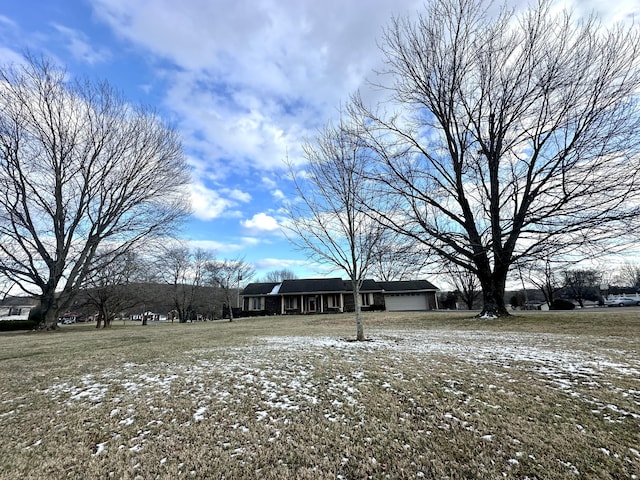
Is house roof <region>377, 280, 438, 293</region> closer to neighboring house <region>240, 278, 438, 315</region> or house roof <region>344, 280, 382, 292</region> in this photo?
neighboring house <region>240, 278, 438, 315</region>

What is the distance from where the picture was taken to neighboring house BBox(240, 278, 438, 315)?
3278 cm

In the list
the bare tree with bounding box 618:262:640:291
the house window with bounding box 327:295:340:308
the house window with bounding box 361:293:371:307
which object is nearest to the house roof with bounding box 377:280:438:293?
the house window with bounding box 361:293:371:307

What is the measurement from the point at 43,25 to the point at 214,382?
12.5 meters

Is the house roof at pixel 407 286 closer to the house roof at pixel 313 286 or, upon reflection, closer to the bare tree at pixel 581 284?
the house roof at pixel 313 286

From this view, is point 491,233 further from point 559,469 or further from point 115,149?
point 115,149

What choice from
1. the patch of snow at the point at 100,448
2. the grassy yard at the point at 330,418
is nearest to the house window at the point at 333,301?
the grassy yard at the point at 330,418

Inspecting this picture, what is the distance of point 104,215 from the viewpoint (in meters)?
18.7

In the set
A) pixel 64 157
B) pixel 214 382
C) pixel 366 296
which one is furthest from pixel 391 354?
pixel 366 296

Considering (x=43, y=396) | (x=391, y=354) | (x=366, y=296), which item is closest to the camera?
(x=43, y=396)

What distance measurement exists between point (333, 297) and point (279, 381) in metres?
28.6

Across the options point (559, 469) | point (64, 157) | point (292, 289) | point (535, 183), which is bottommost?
point (559, 469)

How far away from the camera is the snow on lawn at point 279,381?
12.2 feet

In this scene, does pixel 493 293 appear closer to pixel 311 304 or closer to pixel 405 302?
pixel 405 302

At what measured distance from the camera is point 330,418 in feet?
11.8
